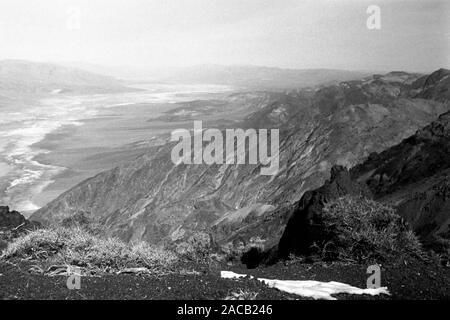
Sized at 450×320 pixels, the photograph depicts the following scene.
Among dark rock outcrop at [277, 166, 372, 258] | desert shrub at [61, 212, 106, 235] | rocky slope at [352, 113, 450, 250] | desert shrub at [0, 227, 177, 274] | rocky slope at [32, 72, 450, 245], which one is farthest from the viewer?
rocky slope at [32, 72, 450, 245]

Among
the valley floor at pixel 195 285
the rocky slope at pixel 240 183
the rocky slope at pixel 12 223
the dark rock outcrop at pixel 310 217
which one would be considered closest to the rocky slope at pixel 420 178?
the dark rock outcrop at pixel 310 217

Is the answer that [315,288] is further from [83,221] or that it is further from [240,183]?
[240,183]

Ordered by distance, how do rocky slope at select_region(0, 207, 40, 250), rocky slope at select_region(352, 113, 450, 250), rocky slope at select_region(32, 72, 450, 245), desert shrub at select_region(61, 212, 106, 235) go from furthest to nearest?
rocky slope at select_region(32, 72, 450, 245), desert shrub at select_region(61, 212, 106, 235), rocky slope at select_region(0, 207, 40, 250), rocky slope at select_region(352, 113, 450, 250)

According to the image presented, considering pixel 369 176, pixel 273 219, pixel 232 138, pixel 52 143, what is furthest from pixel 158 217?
pixel 52 143

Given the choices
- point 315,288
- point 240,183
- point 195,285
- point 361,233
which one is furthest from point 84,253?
point 240,183

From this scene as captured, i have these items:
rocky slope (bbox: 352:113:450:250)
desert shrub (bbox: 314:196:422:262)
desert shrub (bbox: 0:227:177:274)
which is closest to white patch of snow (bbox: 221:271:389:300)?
desert shrub (bbox: 0:227:177:274)

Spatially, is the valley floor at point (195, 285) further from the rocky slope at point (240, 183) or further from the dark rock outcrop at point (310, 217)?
the rocky slope at point (240, 183)

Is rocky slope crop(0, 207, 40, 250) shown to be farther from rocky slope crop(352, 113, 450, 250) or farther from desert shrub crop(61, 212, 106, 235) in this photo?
rocky slope crop(352, 113, 450, 250)

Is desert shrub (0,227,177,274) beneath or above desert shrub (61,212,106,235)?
above
